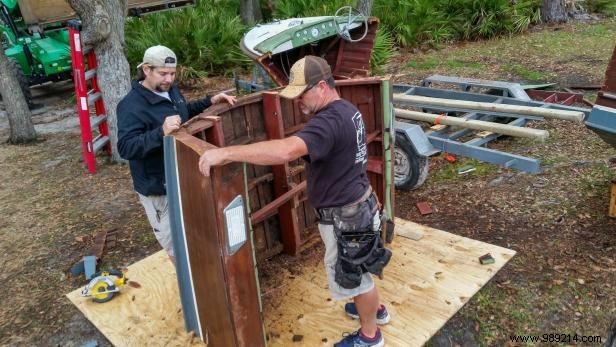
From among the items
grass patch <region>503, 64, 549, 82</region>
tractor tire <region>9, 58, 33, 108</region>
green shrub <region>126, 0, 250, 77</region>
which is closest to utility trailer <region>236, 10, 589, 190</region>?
grass patch <region>503, 64, 549, 82</region>

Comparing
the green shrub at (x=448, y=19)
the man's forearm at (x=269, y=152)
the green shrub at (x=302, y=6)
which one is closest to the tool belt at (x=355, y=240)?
the man's forearm at (x=269, y=152)

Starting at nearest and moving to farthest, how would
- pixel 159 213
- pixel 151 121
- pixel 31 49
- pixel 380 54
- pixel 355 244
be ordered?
pixel 355 244 → pixel 151 121 → pixel 159 213 → pixel 31 49 → pixel 380 54

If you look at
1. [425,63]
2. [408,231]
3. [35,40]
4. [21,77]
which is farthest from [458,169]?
[35,40]

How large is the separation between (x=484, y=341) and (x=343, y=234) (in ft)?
5.00

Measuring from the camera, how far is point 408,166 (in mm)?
6203

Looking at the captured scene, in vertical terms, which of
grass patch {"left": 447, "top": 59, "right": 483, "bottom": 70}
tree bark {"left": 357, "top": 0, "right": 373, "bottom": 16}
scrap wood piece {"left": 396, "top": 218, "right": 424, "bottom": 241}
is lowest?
→ scrap wood piece {"left": 396, "top": 218, "right": 424, "bottom": 241}

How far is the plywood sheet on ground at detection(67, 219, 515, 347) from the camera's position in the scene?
156 inches

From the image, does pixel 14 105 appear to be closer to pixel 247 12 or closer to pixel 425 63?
pixel 247 12

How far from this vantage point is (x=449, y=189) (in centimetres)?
632

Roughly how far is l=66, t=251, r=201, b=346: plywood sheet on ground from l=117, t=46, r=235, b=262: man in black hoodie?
2.91ft

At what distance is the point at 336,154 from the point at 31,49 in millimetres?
11302

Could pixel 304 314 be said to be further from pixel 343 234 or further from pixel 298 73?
pixel 298 73

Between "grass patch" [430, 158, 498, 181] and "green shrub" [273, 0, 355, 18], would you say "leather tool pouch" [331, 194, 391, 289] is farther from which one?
"green shrub" [273, 0, 355, 18]

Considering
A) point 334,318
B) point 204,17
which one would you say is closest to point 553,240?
point 334,318
